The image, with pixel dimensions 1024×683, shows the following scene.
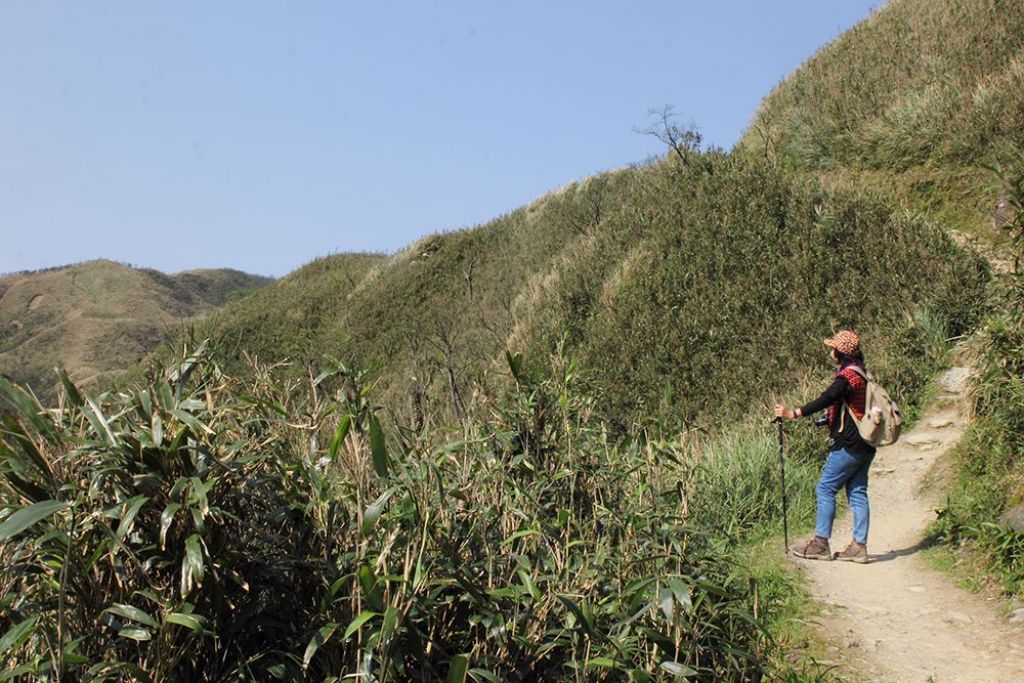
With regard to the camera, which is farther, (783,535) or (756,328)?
(756,328)

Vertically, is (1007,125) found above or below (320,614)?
above

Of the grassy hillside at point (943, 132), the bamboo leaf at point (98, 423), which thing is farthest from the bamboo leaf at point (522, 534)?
the grassy hillside at point (943, 132)

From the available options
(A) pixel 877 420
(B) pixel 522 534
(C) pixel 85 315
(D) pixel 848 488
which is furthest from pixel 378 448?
(C) pixel 85 315

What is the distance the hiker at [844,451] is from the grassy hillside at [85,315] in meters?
66.5

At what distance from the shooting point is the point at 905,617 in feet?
20.1

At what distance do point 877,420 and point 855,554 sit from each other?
1.15 metres

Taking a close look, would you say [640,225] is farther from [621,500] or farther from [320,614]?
[320,614]

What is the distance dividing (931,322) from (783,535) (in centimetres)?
604

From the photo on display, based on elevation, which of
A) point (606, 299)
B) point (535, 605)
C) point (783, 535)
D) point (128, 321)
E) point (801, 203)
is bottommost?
point (783, 535)

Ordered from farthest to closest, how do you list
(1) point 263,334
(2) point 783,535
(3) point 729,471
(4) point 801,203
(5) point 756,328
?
1. (1) point 263,334
2. (4) point 801,203
3. (5) point 756,328
4. (3) point 729,471
5. (2) point 783,535

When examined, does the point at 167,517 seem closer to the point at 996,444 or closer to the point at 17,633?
the point at 17,633

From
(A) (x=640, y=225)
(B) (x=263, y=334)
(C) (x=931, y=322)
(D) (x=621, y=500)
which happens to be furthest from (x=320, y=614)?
(B) (x=263, y=334)

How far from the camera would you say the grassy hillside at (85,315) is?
3290 inches

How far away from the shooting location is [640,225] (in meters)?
21.5
